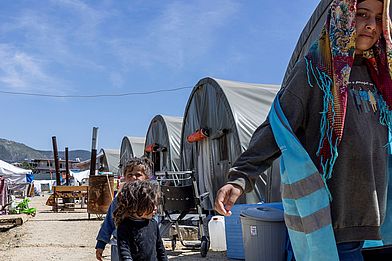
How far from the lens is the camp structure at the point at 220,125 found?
8.73m

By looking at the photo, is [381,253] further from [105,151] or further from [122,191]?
[105,151]

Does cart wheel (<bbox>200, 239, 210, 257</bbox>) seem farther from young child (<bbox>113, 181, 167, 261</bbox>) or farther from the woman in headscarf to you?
the woman in headscarf

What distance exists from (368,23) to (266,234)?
10.00ft

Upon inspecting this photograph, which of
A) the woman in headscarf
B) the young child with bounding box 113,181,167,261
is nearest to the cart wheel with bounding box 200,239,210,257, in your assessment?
the young child with bounding box 113,181,167,261

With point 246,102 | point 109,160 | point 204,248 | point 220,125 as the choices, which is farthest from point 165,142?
point 109,160

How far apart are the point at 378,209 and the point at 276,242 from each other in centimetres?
294

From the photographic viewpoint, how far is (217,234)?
258 inches

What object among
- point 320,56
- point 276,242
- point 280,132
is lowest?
point 276,242

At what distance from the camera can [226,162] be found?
9344 millimetres

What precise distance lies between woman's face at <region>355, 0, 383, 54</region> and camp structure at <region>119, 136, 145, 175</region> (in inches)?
760

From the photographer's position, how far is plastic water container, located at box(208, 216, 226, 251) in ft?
21.4

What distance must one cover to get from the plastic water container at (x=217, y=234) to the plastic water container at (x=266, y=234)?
1901mm

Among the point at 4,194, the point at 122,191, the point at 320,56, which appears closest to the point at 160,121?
the point at 4,194

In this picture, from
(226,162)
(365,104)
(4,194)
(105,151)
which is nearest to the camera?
(365,104)
